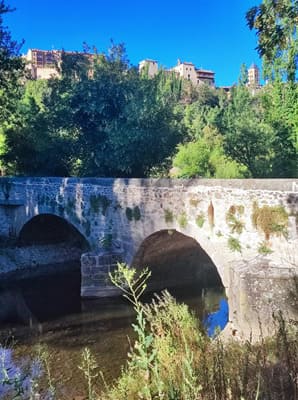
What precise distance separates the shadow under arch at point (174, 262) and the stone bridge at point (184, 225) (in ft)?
0.20

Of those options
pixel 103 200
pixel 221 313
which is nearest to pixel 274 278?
pixel 221 313

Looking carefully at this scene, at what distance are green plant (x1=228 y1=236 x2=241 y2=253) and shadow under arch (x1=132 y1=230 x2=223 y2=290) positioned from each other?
2227mm

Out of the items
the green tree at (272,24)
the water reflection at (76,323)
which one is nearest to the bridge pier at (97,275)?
the water reflection at (76,323)

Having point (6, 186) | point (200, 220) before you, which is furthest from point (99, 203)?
point (6, 186)

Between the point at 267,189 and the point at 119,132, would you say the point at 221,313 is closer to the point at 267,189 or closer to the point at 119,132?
the point at 267,189

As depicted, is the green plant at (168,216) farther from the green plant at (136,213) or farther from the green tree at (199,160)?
the green tree at (199,160)

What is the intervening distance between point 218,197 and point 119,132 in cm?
1003

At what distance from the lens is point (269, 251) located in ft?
26.7

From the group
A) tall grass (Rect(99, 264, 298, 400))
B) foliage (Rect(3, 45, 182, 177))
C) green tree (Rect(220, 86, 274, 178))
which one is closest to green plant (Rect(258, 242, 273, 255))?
tall grass (Rect(99, 264, 298, 400))

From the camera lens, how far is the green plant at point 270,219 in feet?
25.7

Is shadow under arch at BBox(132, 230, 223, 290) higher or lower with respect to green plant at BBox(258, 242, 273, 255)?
lower

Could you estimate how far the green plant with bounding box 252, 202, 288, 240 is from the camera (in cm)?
782

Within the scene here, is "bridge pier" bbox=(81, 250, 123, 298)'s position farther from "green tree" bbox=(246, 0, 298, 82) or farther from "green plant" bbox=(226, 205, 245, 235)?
"green tree" bbox=(246, 0, 298, 82)

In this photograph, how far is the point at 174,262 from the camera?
13492mm
